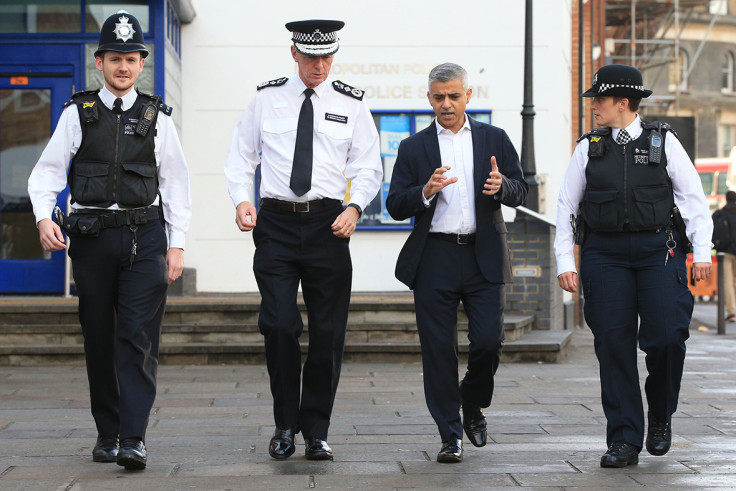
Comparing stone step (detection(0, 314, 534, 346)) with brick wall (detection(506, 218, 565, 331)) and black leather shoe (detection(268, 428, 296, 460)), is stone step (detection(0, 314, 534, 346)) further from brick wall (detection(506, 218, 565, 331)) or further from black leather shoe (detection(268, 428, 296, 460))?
black leather shoe (detection(268, 428, 296, 460))

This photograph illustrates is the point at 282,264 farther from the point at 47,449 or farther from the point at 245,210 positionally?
the point at 47,449

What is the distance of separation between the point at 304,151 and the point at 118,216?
3.18ft

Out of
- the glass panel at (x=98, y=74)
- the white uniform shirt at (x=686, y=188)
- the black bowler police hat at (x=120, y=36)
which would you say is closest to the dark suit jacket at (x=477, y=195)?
the white uniform shirt at (x=686, y=188)

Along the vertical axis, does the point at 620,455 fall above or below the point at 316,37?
below

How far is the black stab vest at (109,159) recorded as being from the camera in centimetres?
565

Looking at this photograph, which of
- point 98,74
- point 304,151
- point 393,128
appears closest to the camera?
point 304,151

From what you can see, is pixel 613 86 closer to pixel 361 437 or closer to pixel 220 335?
pixel 361 437

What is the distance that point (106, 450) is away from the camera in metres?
5.80

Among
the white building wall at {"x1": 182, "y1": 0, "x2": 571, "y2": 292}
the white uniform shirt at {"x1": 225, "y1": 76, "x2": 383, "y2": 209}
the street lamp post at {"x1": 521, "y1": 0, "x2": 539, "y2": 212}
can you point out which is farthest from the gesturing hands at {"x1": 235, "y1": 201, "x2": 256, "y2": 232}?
the white building wall at {"x1": 182, "y1": 0, "x2": 571, "y2": 292}

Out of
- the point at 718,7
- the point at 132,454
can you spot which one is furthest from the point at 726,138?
the point at 132,454

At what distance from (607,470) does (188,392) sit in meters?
4.06

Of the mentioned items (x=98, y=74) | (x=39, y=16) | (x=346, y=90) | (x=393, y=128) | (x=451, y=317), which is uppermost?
(x=39, y=16)

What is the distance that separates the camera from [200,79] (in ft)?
53.3

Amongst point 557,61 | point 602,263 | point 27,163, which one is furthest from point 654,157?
point 557,61
